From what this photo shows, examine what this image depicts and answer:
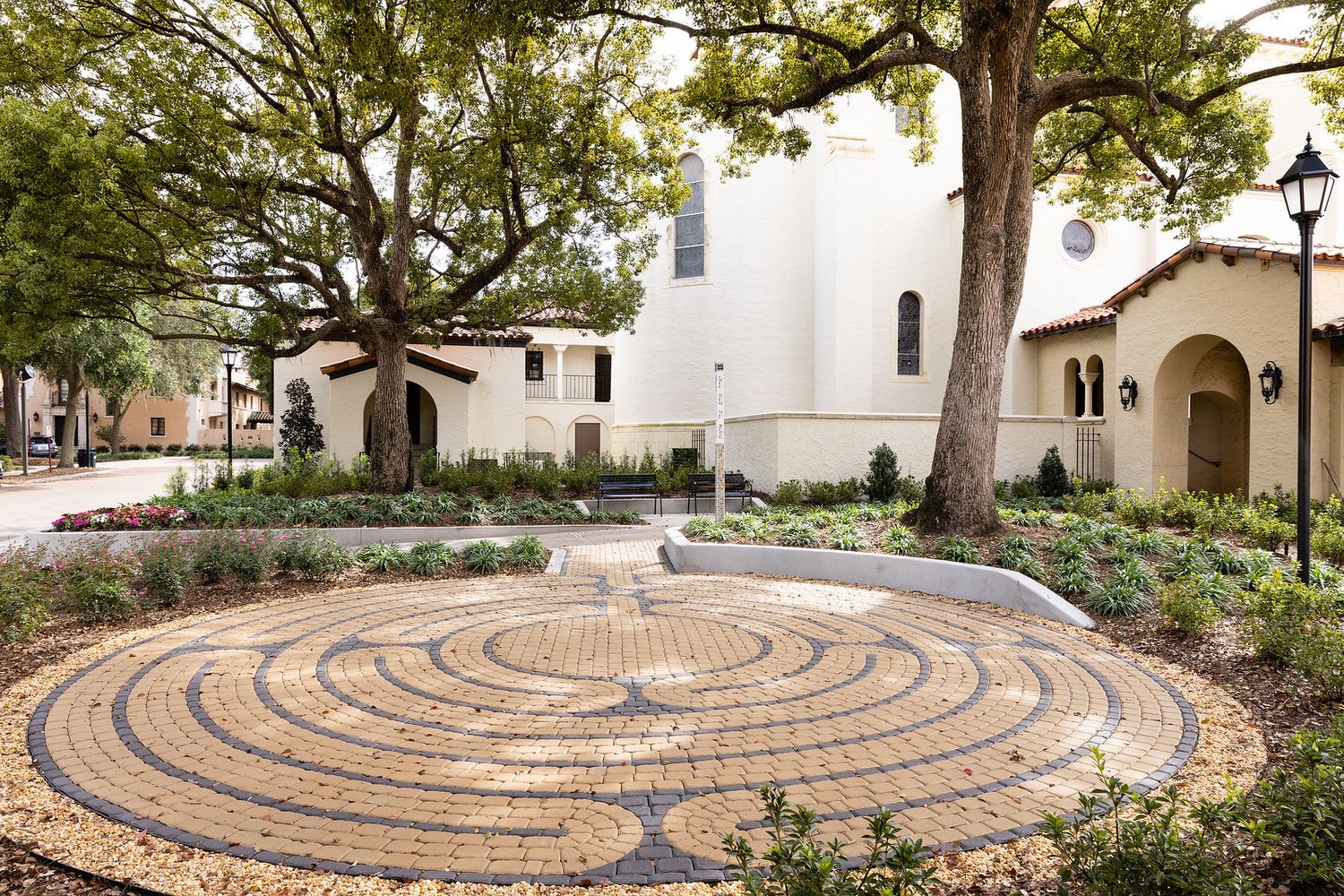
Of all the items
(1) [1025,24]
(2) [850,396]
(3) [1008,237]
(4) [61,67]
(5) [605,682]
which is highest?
(4) [61,67]

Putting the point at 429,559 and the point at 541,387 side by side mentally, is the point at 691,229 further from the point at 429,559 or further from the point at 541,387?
the point at 429,559

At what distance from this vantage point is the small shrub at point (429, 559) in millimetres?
10461

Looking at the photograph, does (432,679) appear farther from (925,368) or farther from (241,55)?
(925,368)

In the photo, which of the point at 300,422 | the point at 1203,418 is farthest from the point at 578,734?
the point at 300,422

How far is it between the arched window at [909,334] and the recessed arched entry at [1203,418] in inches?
306

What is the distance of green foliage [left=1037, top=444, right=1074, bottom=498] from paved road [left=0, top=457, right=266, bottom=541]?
21496 mm

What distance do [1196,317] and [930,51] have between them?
8065 millimetres

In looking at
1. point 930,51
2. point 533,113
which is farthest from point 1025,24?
point 533,113

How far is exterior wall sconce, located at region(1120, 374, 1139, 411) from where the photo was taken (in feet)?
53.5

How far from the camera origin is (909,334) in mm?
24281

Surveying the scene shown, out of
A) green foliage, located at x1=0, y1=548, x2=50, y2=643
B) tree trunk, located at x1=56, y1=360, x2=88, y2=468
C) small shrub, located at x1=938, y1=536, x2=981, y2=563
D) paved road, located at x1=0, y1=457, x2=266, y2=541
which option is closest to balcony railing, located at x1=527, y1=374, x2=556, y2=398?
paved road, located at x1=0, y1=457, x2=266, y2=541

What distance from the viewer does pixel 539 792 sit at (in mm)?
3887

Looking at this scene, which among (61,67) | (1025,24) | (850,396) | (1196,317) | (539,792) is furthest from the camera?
(850,396)

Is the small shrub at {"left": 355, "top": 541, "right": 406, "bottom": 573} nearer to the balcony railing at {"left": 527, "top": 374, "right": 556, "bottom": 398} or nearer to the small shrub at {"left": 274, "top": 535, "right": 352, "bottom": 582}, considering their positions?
the small shrub at {"left": 274, "top": 535, "right": 352, "bottom": 582}
